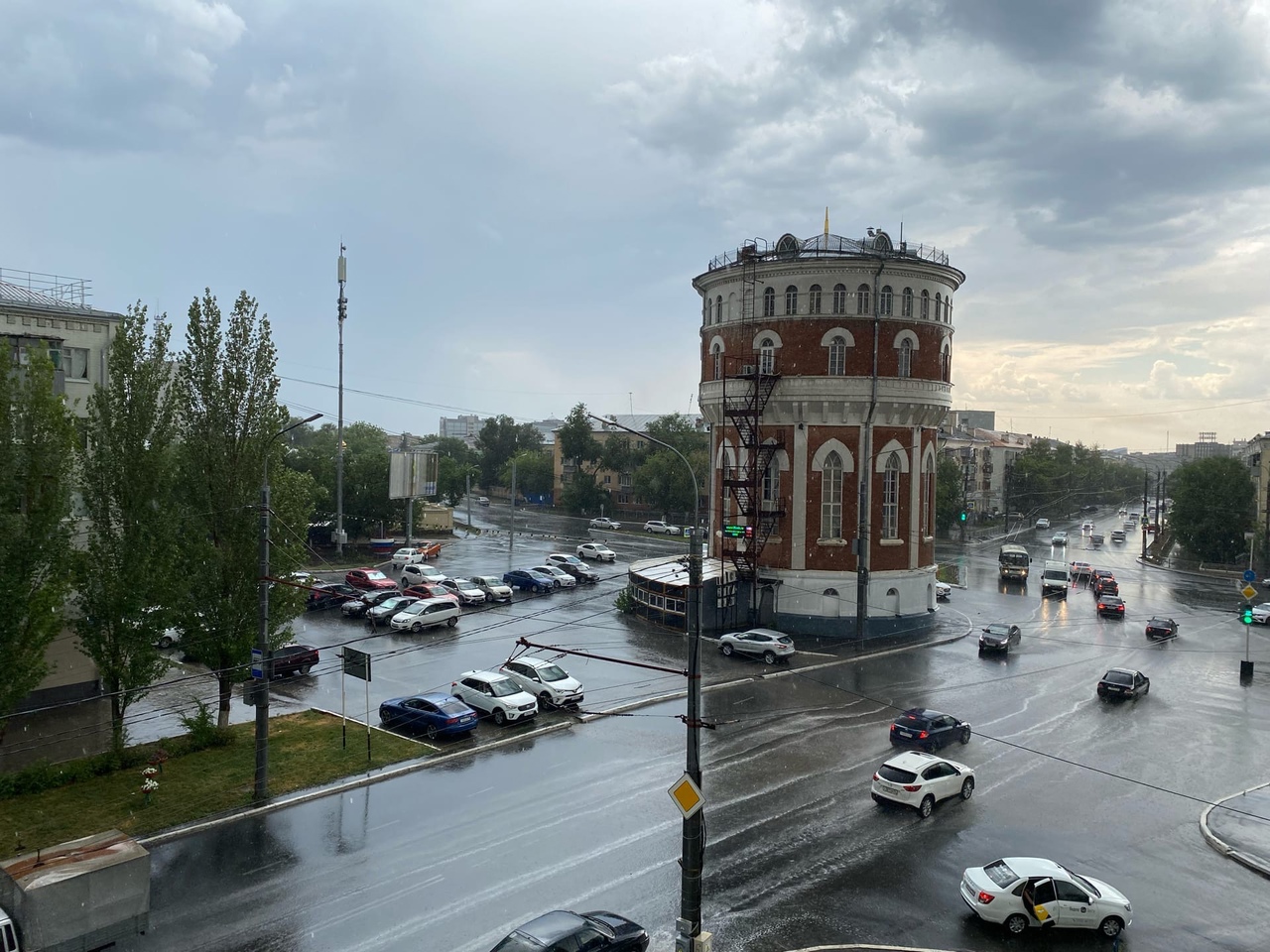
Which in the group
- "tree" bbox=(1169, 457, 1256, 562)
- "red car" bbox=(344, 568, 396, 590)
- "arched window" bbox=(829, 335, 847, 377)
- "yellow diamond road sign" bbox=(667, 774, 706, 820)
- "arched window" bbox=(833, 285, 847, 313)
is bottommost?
"red car" bbox=(344, 568, 396, 590)

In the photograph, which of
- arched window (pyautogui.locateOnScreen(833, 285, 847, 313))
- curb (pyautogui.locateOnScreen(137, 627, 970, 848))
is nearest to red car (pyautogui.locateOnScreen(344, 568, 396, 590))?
curb (pyautogui.locateOnScreen(137, 627, 970, 848))

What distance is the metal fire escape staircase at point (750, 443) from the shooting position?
42.9 meters

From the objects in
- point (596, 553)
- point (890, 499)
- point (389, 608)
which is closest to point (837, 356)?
point (890, 499)

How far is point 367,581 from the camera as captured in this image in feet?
164

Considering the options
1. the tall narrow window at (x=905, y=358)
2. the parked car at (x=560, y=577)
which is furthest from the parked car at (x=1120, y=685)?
the parked car at (x=560, y=577)

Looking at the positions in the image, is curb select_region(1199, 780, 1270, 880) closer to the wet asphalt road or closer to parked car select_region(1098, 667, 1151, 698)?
the wet asphalt road

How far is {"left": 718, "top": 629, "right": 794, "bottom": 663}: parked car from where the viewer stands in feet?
119

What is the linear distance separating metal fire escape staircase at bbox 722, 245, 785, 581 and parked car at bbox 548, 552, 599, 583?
15765mm

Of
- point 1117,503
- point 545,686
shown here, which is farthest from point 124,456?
point 1117,503

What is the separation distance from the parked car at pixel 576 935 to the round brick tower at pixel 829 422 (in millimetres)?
28961

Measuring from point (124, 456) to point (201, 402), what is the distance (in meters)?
2.61

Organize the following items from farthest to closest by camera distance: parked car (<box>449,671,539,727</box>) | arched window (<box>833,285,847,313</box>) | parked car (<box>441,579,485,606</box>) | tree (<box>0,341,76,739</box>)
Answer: parked car (<box>441,579,485,606</box>), arched window (<box>833,285,847,313</box>), parked car (<box>449,671,539,727</box>), tree (<box>0,341,76,739</box>)

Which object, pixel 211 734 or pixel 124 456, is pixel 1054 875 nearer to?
pixel 211 734

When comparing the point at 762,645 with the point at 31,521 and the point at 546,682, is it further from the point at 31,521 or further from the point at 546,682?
the point at 31,521
